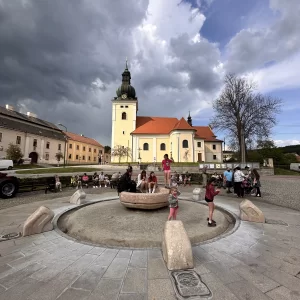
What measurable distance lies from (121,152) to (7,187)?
35.7m

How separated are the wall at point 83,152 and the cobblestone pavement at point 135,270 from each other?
61015 mm

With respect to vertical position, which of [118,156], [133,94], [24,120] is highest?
[133,94]

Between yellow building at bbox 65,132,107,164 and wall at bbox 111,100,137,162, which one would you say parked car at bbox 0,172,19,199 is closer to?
wall at bbox 111,100,137,162

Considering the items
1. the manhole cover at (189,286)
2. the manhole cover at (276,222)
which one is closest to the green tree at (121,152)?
the manhole cover at (276,222)

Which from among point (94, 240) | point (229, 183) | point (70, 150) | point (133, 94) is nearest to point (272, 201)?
point (229, 183)

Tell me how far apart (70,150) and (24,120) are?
18.7m

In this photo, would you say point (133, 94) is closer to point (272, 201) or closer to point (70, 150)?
point (70, 150)

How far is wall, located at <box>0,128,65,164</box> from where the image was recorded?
38.9 meters

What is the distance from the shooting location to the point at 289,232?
5188mm

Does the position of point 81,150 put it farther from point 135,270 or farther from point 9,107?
point 135,270

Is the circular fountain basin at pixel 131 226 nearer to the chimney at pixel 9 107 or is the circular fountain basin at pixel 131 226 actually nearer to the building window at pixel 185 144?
the building window at pixel 185 144

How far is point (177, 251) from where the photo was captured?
3.38 m

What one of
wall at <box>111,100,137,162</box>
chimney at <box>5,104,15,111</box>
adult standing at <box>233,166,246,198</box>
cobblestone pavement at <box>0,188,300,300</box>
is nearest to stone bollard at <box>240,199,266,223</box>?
cobblestone pavement at <box>0,188,300,300</box>

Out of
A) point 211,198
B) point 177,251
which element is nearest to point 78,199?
point 211,198
